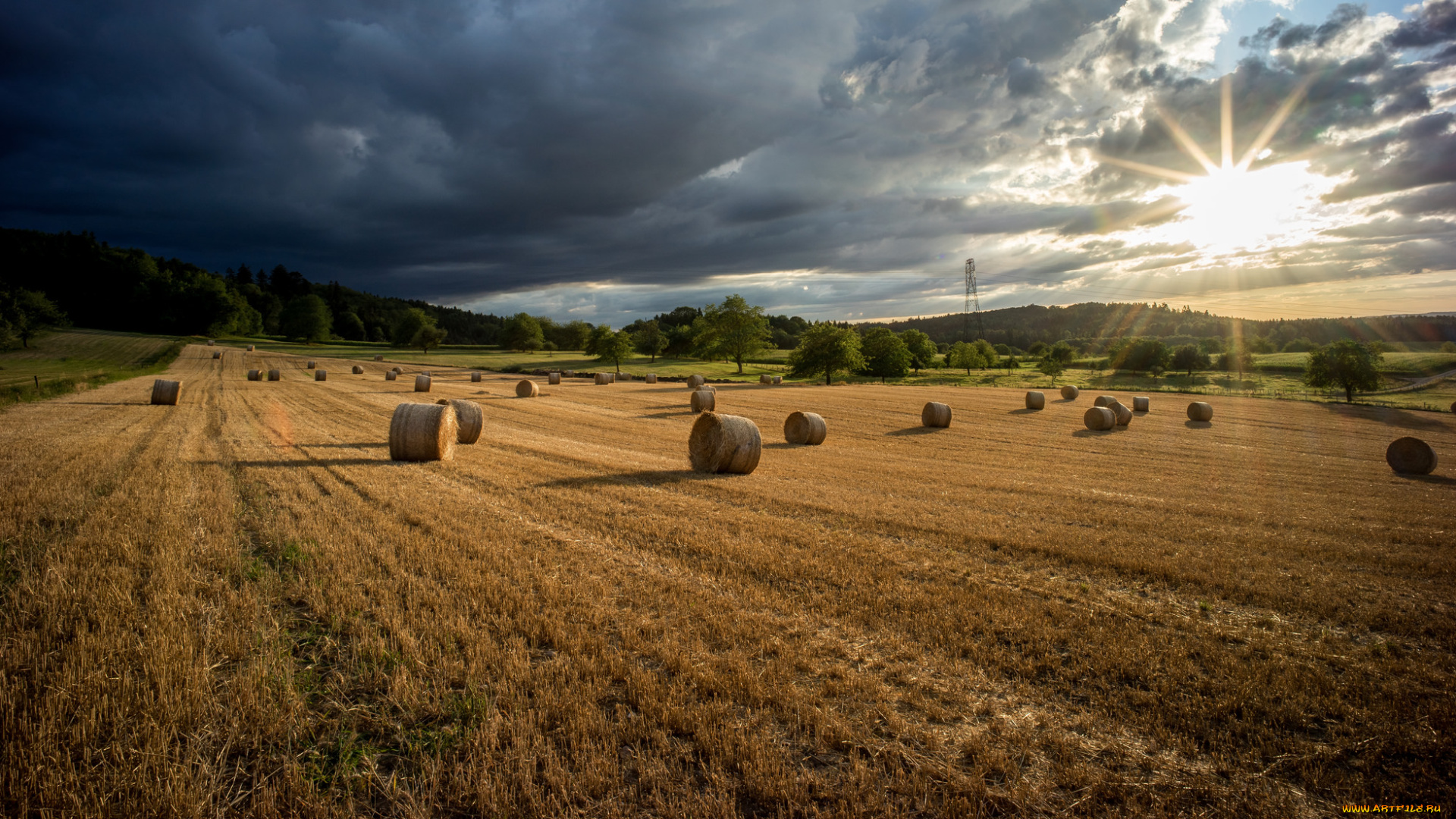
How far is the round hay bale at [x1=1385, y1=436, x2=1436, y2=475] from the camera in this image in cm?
1678

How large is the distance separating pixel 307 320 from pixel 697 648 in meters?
135

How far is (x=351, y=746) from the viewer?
3.67 meters

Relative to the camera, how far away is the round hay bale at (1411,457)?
1678 centimetres

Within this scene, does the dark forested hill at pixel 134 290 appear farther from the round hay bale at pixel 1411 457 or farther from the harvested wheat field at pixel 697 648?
the round hay bale at pixel 1411 457

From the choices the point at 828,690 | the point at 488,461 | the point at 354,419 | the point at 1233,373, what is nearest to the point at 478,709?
the point at 828,690

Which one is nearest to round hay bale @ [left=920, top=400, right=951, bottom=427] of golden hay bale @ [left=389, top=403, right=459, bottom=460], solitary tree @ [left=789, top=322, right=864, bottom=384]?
golden hay bale @ [left=389, top=403, right=459, bottom=460]

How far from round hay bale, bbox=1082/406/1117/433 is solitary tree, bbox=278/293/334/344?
12911 centimetres

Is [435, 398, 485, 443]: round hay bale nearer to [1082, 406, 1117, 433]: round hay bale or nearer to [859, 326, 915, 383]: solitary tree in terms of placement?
[1082, 406, 1117, 433]: round hay bale

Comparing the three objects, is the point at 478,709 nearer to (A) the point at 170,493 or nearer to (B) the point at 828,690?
(B) the point at 828,690

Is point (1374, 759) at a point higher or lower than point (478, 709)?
lower

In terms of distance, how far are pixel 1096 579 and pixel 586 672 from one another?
20.0 feet

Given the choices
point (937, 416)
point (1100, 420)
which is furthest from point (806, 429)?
point (1100, 420)

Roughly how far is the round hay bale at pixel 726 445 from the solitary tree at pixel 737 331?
2287 inches

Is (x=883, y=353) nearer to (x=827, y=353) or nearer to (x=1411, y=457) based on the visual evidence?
(x=827, y=353)
